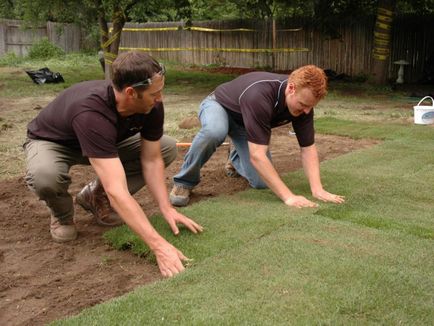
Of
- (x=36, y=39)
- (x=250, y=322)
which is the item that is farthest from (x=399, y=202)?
(x=36, y=39)

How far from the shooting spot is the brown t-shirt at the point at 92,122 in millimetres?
3027

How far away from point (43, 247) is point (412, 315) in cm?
230

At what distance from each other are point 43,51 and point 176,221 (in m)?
21.2

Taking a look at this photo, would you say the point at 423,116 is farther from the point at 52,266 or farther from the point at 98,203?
the point at 52,266

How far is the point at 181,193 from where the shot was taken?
441 centimetres

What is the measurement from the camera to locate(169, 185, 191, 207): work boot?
433 centimetres

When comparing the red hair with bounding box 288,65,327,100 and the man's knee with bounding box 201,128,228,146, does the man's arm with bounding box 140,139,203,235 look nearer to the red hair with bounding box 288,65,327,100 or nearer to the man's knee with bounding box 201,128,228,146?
the man's knee with bounding box 201,128,228,146

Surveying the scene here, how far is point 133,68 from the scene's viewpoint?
2857 mm

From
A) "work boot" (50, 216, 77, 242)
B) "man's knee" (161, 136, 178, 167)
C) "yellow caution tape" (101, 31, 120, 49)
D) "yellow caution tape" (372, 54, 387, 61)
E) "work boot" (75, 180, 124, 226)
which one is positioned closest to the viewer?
"work boot" (50, 216, 77, 242)

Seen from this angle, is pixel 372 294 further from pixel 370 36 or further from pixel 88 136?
pixel 370 36

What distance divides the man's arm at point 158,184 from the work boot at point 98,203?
603 mm

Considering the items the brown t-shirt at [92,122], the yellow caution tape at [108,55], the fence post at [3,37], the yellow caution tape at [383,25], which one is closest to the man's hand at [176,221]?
the brown t-shirt at [92,122]

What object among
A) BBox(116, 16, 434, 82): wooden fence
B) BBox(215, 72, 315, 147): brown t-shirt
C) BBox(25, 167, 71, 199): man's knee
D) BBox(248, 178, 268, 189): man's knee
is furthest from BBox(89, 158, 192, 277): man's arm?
BBox(116, 16, 434, 82): wooden fence

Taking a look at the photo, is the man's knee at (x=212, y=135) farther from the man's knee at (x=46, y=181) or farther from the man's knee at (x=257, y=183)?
the man's knee at (x=46, y=181)
